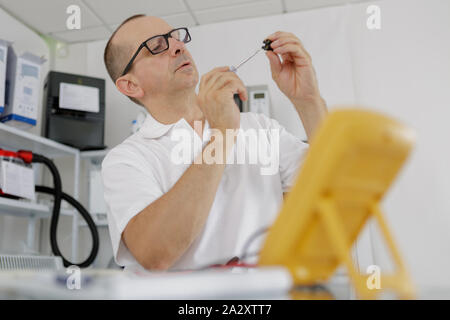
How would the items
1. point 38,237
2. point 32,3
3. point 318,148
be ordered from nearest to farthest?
point 318,148
point 32,3
point 38,237

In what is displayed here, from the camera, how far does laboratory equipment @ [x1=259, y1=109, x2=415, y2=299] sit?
0.24 metres

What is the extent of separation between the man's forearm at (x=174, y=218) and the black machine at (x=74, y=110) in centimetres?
155

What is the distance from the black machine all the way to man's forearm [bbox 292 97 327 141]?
162 centimetres

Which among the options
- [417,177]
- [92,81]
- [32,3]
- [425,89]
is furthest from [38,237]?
[425,89]

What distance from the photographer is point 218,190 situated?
0.85m

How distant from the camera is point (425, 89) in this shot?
1.97 metres

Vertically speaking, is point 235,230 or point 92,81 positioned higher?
point 92,81

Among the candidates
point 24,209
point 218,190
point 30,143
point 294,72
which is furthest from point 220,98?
point 30,143

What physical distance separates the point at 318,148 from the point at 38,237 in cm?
226

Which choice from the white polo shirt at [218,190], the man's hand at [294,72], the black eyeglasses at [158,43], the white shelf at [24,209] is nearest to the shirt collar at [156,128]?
the white polo shirt at [218,190]

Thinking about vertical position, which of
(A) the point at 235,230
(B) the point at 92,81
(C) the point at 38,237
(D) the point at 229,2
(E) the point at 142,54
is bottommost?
(C) the point at 38,237

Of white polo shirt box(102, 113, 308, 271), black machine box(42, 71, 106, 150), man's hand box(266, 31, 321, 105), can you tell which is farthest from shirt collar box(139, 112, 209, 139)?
black machine box(42, 71, 106, 150)

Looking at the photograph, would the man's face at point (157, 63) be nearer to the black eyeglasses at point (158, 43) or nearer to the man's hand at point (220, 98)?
the black eyeglasses at point (158, 43)
